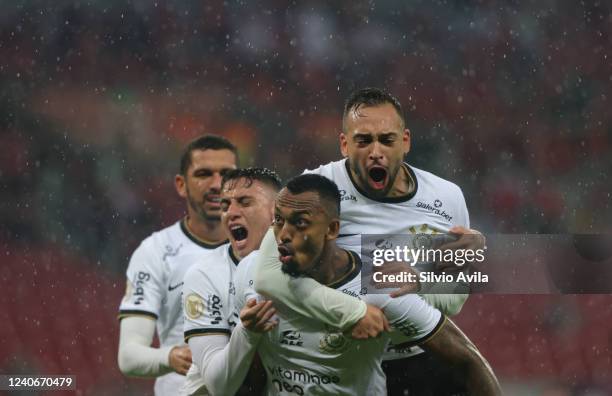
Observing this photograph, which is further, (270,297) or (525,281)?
(525,281)

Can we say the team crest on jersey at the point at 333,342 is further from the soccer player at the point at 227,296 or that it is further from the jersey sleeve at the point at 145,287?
the jersey sleeve at the point at 145,287

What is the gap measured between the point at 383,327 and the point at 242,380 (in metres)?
0.48

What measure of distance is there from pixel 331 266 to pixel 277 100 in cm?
183

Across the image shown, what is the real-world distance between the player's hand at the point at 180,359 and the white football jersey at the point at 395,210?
748 mm

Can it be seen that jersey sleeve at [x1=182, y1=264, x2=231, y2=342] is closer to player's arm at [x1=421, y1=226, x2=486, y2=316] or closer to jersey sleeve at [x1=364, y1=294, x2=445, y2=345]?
jersey sleeve at [x1=364, y1=294, x2=445, y2=345]

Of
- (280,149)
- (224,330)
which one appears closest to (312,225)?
(224,330)

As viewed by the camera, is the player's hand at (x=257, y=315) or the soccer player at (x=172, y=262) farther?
the soccer player at (x=172, y=262)

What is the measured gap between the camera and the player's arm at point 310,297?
2.77 m

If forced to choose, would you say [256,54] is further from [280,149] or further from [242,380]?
[242,380]

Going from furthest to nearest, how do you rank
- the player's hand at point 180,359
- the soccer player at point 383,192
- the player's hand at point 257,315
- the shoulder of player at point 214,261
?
1. the player's hand at point 180,359
2. the shoulder of player at point 214,261
3. the soccer player at point 383,192
4. the player's hand at point 257,315

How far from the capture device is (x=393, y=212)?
2979 mm

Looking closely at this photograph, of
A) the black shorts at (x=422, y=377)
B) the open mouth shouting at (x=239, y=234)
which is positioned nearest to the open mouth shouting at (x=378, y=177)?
the open mouth shouting at (x=239, y=234)

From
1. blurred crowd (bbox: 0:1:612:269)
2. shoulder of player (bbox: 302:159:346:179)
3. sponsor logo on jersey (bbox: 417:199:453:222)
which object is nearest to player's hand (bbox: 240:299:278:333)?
shoulder of player (bbox: 302:159:346:179)

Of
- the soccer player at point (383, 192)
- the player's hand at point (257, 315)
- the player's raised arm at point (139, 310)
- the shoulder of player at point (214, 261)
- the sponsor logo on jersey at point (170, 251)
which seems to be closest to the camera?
the player's hand at point (257, 315)
